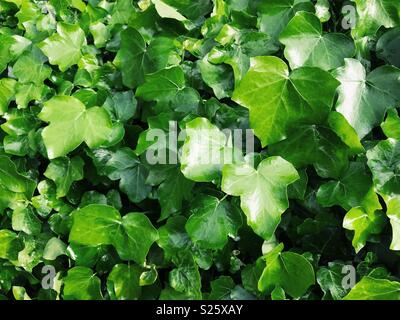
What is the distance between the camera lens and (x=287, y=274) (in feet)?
3.78

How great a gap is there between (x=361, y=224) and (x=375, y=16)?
1.52ft

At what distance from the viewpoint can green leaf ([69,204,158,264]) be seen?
1.22 meters

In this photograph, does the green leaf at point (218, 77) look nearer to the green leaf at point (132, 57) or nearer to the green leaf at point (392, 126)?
the green leaf at point (132, 57)

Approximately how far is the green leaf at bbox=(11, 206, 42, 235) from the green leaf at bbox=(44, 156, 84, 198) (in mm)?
127

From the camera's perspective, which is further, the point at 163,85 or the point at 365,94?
the point at 163,85

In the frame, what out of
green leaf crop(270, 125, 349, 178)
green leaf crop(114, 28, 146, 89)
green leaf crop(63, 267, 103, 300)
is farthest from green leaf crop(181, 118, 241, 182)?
green leaf crop(63, 267, 103, 300)

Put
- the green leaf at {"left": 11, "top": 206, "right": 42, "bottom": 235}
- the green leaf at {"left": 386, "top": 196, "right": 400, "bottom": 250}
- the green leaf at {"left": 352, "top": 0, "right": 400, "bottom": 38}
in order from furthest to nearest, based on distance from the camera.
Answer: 1. the green leaf at {"left": 11, "top": 206, "right": 42, "bottom": 235}
2. the green leaf at {"left": 352, "top": 0, "right": 400, "bottom": 38}
3. the green leaf at {"left": 386, "top": 196, "right": 400, "bottom": 250}

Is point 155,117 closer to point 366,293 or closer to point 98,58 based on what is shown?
point 98,58

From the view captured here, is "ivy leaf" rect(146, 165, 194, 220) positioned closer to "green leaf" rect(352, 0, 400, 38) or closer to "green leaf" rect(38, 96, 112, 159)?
"green leaf" rect(38, 96, 112, 159)

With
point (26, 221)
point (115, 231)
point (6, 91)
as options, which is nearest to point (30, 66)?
point (6, 91)

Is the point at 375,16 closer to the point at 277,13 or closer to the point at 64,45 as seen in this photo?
the point at 277,13

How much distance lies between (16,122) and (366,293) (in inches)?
41.4

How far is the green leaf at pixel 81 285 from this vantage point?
1341 millimetres

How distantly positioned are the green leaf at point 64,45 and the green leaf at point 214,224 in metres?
0.62
